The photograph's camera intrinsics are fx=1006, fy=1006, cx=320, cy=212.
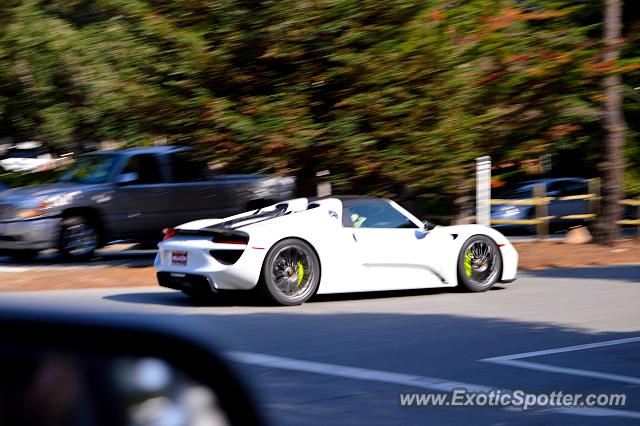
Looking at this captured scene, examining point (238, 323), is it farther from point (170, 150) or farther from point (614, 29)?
point (614, 29)

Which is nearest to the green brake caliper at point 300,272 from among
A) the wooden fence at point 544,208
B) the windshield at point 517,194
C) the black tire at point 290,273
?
the black tire at point 290,273

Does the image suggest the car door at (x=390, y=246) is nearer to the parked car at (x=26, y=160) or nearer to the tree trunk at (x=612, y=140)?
the tree trunk at (x=612, y=140)

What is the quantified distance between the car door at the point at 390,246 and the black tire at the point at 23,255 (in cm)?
706

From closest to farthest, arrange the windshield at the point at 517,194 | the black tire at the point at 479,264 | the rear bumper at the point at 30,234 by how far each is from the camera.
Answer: the black tire at the point at 479,264, the rear bumper at the point at 30,234, the windshield at the point at 517,194

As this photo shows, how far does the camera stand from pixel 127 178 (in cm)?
1762

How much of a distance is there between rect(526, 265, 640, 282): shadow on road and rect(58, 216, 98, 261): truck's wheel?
24.2ft

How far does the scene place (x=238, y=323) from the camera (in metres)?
10.1

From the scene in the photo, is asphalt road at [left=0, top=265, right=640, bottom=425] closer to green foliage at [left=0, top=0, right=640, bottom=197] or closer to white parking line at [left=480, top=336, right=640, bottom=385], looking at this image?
white parking line at [left=480, top=336, right=640, bottom=385]

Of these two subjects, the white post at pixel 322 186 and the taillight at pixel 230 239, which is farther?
the white post at pixel 322 186

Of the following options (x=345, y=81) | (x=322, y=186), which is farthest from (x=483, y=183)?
(x=345, y=81)

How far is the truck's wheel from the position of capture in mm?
16922

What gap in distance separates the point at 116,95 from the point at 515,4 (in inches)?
303

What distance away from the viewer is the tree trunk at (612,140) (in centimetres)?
2069

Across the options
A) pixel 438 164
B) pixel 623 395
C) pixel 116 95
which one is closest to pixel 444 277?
pixel 438 164
